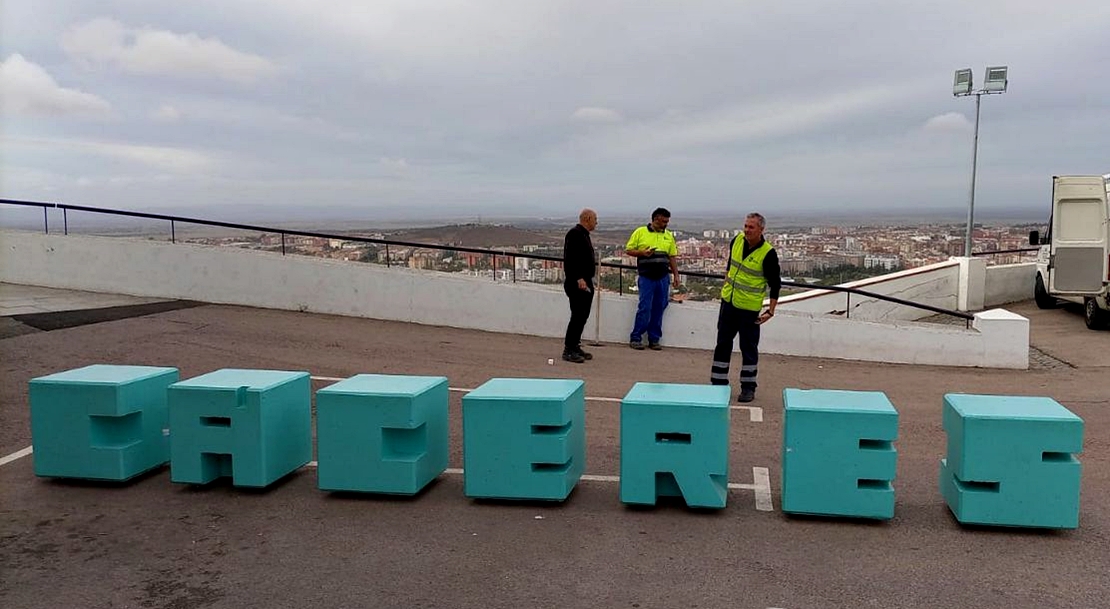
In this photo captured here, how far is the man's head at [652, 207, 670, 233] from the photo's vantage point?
1242 cm

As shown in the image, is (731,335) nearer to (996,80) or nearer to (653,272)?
(653,272)

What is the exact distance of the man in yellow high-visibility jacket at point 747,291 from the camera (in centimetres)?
873

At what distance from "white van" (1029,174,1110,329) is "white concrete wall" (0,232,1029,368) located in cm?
516

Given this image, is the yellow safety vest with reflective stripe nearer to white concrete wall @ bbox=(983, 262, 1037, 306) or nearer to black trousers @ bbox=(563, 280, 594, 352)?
black trousers @ bbox=(563, 280, 594, 352)

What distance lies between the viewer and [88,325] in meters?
12.3

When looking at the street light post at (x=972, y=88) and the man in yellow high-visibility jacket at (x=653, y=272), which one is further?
the street light post at (x=972, y=88)

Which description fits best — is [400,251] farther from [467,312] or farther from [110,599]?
[110,599]

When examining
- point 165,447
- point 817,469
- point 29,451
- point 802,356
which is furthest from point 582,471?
point 802,356

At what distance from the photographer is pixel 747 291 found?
8844 millimetres

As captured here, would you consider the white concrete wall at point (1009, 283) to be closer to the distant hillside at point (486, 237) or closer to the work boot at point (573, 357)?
the distant hillside at point (486, 237)

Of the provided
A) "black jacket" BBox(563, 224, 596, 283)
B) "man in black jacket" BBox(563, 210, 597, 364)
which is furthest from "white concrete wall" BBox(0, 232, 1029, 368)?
"black jacket" BBox(563, 224, 596, 283)

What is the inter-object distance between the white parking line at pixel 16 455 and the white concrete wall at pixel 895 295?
11.2 metres

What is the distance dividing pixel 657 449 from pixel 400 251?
977 cm

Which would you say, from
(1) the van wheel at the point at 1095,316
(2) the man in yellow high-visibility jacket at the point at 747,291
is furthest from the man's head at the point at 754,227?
(1) the van wheel at the point at 1095,316
